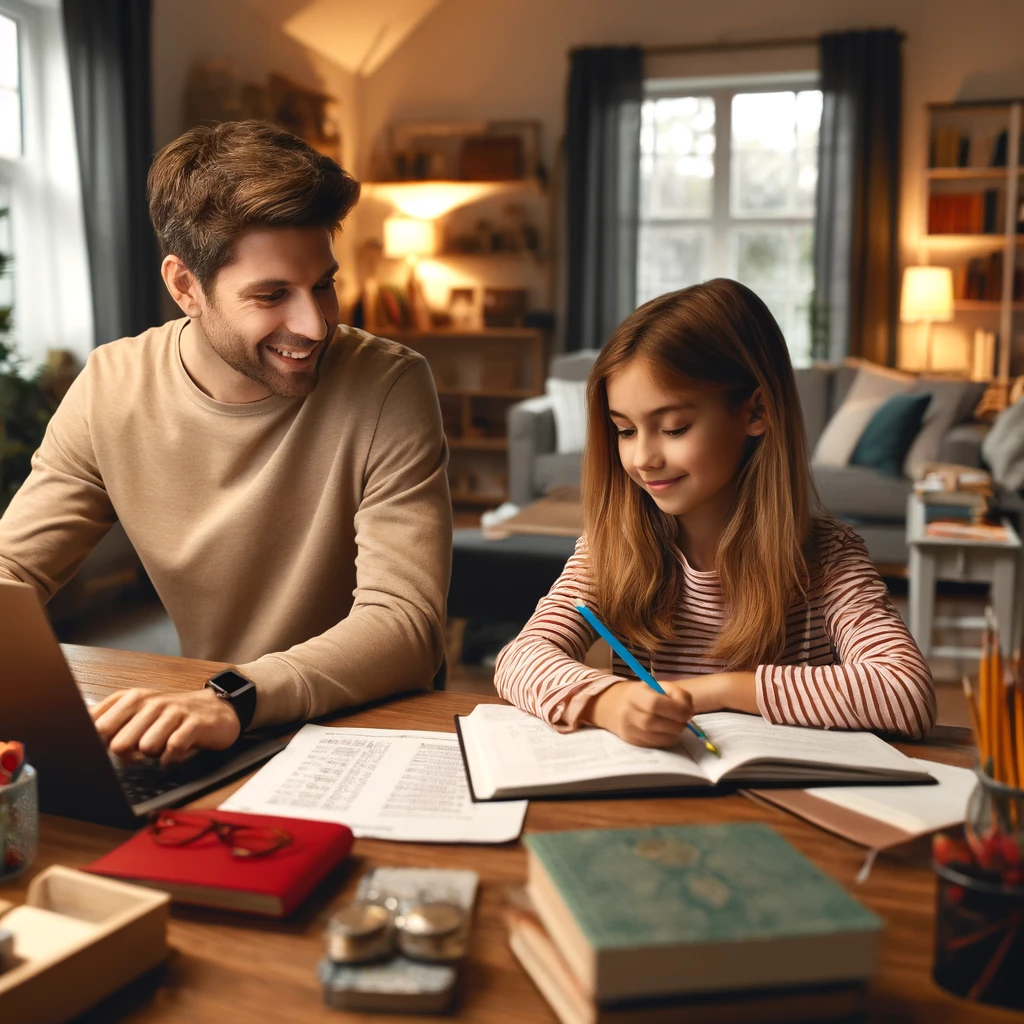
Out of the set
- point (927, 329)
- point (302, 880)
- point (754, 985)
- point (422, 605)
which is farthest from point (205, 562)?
point (927, 329)

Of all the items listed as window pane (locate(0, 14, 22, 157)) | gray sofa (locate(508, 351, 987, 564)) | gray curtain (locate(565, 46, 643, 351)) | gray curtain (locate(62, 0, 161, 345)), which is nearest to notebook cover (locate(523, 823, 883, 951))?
gray sofa (locate(508, 351, 987, 564))

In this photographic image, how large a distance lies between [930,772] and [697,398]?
0.48m

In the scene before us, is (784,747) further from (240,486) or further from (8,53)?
(8,53)

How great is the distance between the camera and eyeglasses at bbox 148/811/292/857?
0.71 m

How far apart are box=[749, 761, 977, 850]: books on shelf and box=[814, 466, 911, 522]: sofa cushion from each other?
370 centimetres

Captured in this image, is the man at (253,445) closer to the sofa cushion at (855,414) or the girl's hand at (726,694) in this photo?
the girl's hand at (726,694)

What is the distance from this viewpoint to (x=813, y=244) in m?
6.09

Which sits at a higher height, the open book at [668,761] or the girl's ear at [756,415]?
the girl's ear at [756,415]

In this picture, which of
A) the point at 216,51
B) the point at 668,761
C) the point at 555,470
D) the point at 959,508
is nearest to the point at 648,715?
the point at 668,761

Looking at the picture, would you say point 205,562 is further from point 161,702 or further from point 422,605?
point 161,702

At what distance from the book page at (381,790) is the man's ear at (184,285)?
0.66 m

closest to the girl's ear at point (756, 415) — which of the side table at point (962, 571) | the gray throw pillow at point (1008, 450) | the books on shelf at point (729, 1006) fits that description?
the books on shelf at point (729, 1006)

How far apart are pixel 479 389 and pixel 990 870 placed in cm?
600

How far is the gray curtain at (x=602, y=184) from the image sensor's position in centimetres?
614
